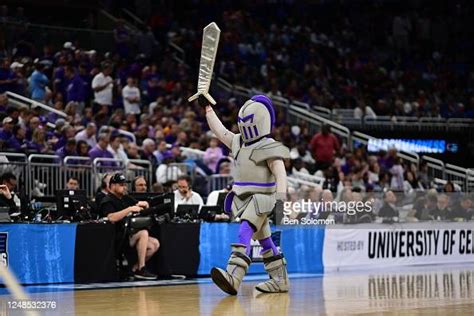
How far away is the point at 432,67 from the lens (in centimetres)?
3634

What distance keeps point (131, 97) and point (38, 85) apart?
2.25 metres

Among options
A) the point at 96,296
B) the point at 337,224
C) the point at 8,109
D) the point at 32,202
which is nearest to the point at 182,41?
the point at 8,109

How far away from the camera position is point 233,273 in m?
13.3

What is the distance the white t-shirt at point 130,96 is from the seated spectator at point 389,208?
667cm

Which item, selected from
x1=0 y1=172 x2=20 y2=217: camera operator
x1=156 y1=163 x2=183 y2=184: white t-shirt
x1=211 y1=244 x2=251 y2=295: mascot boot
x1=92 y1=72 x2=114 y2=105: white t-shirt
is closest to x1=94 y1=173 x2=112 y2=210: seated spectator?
x1=0 y1=172 x2=20 y2=217: camera operator

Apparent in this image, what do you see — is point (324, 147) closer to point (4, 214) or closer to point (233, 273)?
point (4, 214)

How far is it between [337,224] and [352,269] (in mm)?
867

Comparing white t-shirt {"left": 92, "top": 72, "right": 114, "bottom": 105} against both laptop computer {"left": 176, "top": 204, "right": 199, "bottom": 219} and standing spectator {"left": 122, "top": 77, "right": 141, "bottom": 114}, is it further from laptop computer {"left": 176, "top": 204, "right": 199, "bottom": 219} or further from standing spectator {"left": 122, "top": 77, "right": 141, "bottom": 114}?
laptop computer {"left": 176, "top": 204, "right": 199, "bottom": 219}

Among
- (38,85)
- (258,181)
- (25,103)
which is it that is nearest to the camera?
(258,181)

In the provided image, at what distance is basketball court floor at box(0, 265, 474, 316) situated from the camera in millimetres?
11398

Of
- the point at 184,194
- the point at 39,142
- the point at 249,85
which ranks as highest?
the point at 249,85

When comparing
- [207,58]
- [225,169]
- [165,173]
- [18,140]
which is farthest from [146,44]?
[207,58]

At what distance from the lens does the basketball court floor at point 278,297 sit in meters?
11.4

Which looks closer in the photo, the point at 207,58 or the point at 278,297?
the point at 278,297
